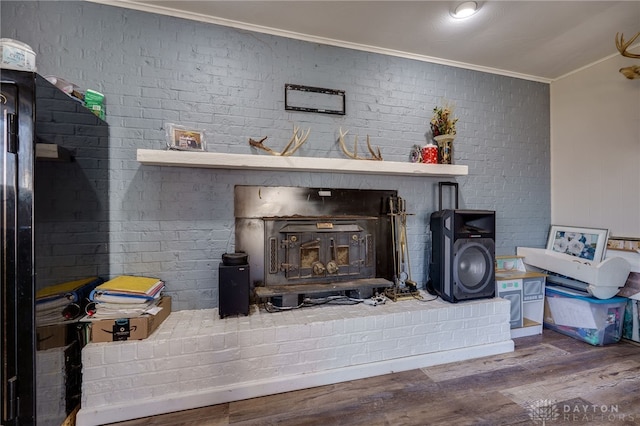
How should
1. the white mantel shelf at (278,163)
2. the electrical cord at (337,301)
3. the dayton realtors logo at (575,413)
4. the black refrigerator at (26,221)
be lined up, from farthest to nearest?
the electrical cord at (337,301) → the white mantel shelf at (278,163) → the dayton realtors logo at (575,413) → the black refrigerator at (26,221)

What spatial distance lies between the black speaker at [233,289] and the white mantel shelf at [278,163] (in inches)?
29.0

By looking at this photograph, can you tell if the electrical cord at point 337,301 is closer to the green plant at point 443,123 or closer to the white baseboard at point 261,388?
the white baseboard at point 261,388

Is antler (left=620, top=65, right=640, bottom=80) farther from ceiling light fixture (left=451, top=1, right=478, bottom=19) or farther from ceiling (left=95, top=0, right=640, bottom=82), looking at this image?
ceiling light fixture (left=451, top=1, right=478, bottom=19)

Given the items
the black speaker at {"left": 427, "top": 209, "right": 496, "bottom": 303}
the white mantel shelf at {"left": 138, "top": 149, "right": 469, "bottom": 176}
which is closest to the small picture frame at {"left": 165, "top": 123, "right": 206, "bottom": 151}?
the white mantel shelf at {"left": 138, "top": 149, "right": 469, "bottom": 176}

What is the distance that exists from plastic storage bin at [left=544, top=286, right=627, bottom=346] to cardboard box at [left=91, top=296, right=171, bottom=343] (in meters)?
3.45

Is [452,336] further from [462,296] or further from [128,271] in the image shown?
[128,271]

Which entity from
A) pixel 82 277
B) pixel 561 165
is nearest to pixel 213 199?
pixel 82 277

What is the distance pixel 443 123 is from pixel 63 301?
10.0ft

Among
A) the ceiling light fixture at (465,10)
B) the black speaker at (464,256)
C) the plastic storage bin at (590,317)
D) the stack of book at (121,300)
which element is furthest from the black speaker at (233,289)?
the plastic storage bin at (590,317)

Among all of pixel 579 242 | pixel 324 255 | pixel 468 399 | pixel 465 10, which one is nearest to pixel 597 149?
pixel 579 242

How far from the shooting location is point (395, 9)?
2088 millimetres

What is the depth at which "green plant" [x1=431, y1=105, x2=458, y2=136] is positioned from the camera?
103 inches

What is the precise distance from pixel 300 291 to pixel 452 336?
1250 mm

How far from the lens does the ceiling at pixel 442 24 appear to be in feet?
6.74
